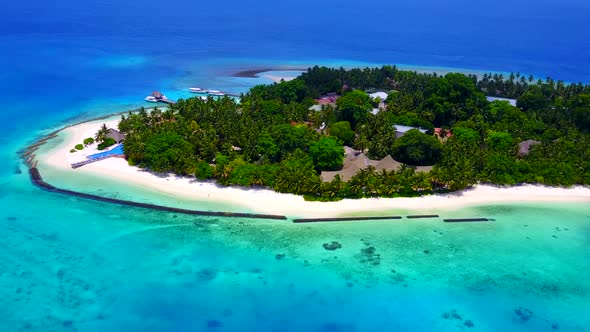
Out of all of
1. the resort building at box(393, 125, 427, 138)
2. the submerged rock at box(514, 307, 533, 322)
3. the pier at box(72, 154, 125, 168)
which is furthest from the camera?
the resort building at box(393, 125, 427, 138)

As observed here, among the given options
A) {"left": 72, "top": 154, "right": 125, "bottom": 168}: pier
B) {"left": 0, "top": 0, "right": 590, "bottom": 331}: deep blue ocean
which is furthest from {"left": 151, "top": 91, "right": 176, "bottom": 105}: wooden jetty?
{"left": 72, "top": 154, "right": 125, "bottom": 168}: pier

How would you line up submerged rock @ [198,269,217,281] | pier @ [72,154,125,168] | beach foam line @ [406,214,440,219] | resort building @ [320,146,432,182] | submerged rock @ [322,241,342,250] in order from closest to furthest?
submerged rock @ [198,269,217,281] < submerged rock @ [322,241,342,250] < beach foam line @ [406,214,440,219] < resort building @ [320,146,432,182] < pier @ [72,154,125,168]

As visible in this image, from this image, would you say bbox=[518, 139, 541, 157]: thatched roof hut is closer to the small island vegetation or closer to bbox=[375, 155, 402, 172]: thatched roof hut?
bbox=[375, 155, 402, 172]: thatched roof hut

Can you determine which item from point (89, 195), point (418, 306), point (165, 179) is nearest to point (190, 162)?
point (165, 179)

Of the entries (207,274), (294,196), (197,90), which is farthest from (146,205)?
(197,90)

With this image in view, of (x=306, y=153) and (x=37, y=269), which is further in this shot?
(x=306, y=153)

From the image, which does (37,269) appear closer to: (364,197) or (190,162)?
(190,162)

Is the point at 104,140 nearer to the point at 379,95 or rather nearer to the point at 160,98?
the point at 160,98
